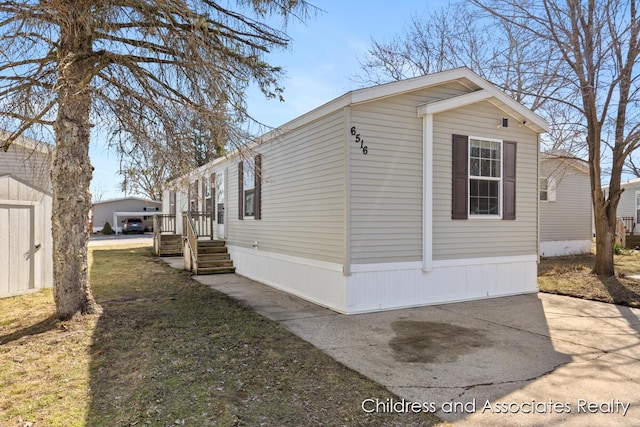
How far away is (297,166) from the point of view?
766 cm

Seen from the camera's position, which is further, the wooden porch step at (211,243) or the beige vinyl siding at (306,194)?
the wooden porch step at (211,243)

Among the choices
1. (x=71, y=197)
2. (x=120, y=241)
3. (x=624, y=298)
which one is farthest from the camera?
(x=120, y=241)

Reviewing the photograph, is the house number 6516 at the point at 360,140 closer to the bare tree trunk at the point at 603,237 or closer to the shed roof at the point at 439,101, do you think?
the shed roof at the point at 439,101

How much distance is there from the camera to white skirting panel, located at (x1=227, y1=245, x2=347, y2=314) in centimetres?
638

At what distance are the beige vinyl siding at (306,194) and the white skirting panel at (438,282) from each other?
608 millimetres

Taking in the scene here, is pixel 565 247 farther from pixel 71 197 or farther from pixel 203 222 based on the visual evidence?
pixel 71 197

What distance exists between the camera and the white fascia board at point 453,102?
6.65m

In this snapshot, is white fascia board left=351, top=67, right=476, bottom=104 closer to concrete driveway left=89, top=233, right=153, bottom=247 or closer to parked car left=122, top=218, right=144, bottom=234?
concrete driveway left=89, top=233, right=153, bottom=247

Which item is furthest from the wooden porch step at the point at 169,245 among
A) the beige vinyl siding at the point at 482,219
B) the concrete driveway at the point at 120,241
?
the beige vinyl siding at the point at 482,219

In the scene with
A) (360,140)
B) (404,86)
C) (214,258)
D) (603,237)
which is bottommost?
(214,258)

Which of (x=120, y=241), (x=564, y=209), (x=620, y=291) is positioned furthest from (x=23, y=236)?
(x=120, y=241)

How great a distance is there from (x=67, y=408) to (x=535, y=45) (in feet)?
34.6

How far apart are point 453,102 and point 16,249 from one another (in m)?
7.99

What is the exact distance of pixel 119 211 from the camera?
36.1 m
